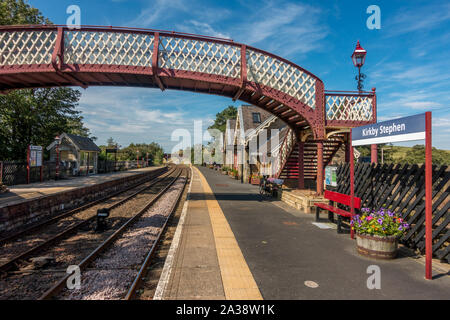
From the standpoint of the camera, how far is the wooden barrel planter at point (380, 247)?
4.84 metres

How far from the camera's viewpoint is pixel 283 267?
14.7 ft

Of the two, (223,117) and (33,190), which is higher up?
(223,117)

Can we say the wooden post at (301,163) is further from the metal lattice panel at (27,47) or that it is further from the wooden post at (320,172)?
the metal lattice panel at (27,47)

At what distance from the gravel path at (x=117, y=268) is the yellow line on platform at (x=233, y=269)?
1.79m

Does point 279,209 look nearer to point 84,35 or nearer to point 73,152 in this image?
point 84,35

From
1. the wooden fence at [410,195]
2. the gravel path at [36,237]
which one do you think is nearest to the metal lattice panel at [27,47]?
the gravel path at [36,237]

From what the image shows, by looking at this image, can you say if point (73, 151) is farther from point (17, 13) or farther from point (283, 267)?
point (283, 267)

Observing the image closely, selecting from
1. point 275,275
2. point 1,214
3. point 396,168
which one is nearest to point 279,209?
point 396,168

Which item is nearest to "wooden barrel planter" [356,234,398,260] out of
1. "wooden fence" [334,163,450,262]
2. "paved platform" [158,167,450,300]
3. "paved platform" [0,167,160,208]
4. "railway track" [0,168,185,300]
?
"paved platform" [158,167,450,300]

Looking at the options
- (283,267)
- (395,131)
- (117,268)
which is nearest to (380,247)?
(283,267)

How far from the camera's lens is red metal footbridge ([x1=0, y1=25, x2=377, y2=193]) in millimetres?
10023

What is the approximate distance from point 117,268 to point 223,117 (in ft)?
244

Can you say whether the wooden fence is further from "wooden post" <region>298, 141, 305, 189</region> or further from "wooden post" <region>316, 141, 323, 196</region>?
"wooden post" <region>298, 141, 305, 189</region>
